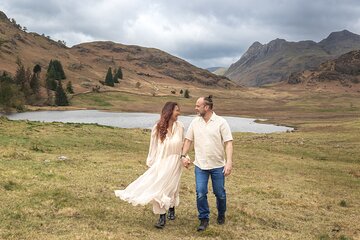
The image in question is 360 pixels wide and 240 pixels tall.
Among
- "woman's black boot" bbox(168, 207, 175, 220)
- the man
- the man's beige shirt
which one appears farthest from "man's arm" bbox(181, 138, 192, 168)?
"woman's black boot" bbox(168, 207, 175, 220)

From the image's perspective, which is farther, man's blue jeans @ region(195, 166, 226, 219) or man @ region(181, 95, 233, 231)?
man's blue jeans @ region(195, 166, 226, 219)

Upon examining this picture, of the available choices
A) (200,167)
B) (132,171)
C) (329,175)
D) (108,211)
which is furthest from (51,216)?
(329,175)

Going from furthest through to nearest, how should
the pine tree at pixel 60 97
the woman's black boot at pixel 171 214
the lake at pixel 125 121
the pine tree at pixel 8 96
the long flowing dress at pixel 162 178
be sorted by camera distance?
the pine tree at pixel 60 97
the pine tree at pixel 8 96
the lake at pixel 125 121
the woman's black boot at pixel 171 214
the long flowing dress at pixel 162 178

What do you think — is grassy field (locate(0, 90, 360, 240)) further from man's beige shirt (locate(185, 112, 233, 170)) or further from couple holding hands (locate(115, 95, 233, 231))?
man's beige shirt (locate(185, 112, 233, 170))

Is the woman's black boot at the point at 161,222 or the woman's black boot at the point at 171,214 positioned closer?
the woman's black boot at the point at 161,222

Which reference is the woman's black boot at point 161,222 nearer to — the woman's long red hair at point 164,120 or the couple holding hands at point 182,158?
the couple holding hands at point 182,158

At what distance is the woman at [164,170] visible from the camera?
12.3 metres

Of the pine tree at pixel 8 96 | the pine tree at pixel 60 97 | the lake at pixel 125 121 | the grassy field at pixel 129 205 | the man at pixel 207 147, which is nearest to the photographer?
the man at pixel 207 147

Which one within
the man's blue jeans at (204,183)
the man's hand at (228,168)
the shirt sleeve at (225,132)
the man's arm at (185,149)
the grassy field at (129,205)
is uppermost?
the shirt sleeve at (225,132)

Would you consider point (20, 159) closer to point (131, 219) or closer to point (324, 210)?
point (131, 219)

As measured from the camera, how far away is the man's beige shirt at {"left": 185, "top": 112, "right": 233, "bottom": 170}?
12047 mm

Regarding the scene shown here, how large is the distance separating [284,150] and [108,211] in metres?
30.6

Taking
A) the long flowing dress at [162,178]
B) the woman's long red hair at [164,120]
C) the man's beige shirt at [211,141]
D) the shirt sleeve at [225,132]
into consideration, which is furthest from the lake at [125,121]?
the shirt sleeve at [225,132]

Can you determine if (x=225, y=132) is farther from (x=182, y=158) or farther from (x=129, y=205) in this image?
(x=129, y=205)
